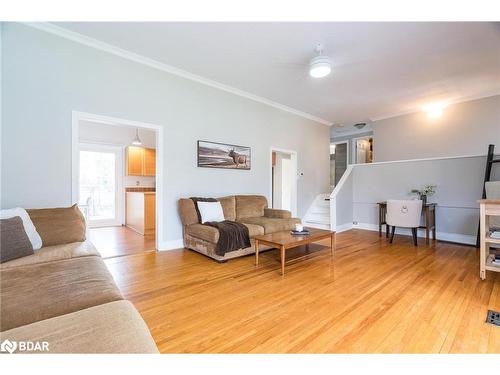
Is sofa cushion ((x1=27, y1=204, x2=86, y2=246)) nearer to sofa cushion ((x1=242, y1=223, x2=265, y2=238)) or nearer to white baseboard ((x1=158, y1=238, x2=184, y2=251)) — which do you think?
white baseboard ((x1=158, y1=238, x2=184, y2=251))

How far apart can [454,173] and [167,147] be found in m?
5.33

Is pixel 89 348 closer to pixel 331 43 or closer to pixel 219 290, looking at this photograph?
pixel 219 290

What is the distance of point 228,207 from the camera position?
13.7ft

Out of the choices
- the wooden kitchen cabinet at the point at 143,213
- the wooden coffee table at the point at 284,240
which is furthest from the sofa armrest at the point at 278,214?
the wooden kitchen cabinet at the point at 143,213

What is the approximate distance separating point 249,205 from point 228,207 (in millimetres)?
476

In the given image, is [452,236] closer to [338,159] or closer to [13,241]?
[338,159]

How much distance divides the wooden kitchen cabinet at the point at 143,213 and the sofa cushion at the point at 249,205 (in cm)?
200

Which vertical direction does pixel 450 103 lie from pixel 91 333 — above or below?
above

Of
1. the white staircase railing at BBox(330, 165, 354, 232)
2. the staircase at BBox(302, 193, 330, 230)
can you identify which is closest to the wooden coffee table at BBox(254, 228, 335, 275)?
the white staircase railing at BBox(330, 165, 354, 232)

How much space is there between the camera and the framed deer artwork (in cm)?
419

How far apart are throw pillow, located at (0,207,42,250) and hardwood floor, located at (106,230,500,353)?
851 millimetres

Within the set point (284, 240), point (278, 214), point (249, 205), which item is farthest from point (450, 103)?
point (284, 240)

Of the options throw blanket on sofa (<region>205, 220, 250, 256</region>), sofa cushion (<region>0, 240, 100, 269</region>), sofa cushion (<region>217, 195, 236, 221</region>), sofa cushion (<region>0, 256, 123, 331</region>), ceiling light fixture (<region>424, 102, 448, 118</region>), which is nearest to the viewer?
sofa cushion (<region>0, 256, 123, 331</region>)

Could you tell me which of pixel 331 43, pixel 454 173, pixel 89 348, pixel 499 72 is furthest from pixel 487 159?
pixel 89 348
